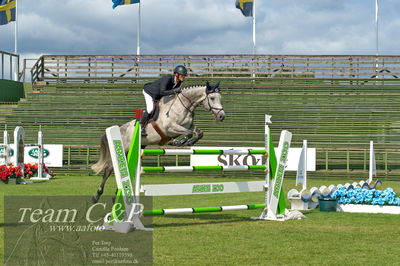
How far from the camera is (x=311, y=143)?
2577 cm

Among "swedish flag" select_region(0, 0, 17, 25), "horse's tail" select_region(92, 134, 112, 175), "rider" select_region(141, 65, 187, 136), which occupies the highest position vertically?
"swedish flag" select_region(0, 0, 17, 25)

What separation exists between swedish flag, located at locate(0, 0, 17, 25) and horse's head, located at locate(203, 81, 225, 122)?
26958 mm

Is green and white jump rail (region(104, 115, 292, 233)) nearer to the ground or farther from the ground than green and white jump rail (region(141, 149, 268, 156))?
nearer to the ground

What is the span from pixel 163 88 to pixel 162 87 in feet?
0.09

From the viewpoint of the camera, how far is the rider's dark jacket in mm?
10312

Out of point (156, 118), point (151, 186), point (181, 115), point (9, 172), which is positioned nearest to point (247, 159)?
point (9, 172)

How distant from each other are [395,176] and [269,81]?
32.4ft

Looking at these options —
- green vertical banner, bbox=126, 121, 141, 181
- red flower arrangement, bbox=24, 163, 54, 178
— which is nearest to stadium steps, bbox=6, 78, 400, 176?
red flower arrangement, bbox=24, 163, 54, 178

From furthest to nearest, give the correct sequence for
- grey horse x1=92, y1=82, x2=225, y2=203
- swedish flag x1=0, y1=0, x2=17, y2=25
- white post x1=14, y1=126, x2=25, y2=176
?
swedish flag x1=0, y1=0, x2=17, y2=25
white post x1=14, y1=126, x2=25, y2=176
grey horse x1=92, y1=82, x2=225, y2=203

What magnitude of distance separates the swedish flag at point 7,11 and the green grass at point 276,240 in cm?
2638

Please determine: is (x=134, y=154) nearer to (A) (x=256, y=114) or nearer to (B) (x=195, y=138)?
(B) (x=195, y=138)

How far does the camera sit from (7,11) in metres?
34.4

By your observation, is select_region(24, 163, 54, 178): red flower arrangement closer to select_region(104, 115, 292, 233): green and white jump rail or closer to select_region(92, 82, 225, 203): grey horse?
select_region(92, 82, 225, 203): grey horse

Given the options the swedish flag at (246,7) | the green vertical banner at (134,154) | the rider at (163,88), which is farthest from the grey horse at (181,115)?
the swedish flag at (246,7)
